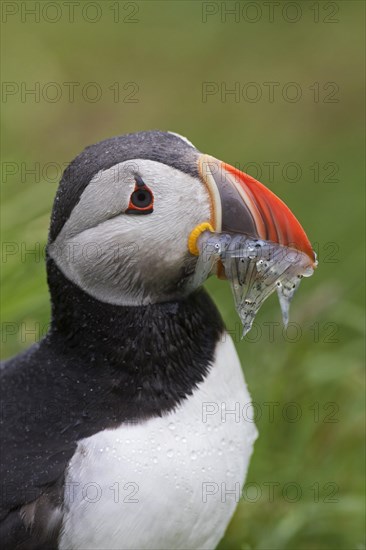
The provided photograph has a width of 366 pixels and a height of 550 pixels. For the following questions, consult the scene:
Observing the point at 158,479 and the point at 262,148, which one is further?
the point at 262,148

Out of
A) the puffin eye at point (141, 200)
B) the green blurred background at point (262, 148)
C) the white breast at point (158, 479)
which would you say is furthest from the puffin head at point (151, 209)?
the green blurred background at point (262, 148)

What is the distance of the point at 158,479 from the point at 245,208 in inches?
33.1

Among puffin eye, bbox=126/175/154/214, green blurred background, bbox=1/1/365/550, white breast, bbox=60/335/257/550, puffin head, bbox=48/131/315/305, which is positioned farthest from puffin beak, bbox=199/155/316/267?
green blurred background, bbox=1/1/365/550

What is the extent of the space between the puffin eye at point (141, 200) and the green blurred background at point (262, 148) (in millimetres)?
1410

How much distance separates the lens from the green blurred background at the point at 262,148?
4.48 metres

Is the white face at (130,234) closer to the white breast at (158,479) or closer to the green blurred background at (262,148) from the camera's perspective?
the white breast at (158,479)

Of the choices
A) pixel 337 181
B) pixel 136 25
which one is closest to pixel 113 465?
pixel 337 181

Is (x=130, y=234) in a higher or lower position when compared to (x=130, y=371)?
higher

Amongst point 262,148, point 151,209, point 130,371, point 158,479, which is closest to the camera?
point 151,209

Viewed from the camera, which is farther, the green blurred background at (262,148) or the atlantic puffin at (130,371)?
the green blurred background at (262,148)

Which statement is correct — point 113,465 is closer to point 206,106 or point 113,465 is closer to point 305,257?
point 305,257

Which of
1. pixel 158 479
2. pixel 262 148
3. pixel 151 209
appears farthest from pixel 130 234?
pixel 262 148

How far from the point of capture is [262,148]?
744 cm

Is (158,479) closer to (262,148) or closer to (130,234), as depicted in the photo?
(130,234)
